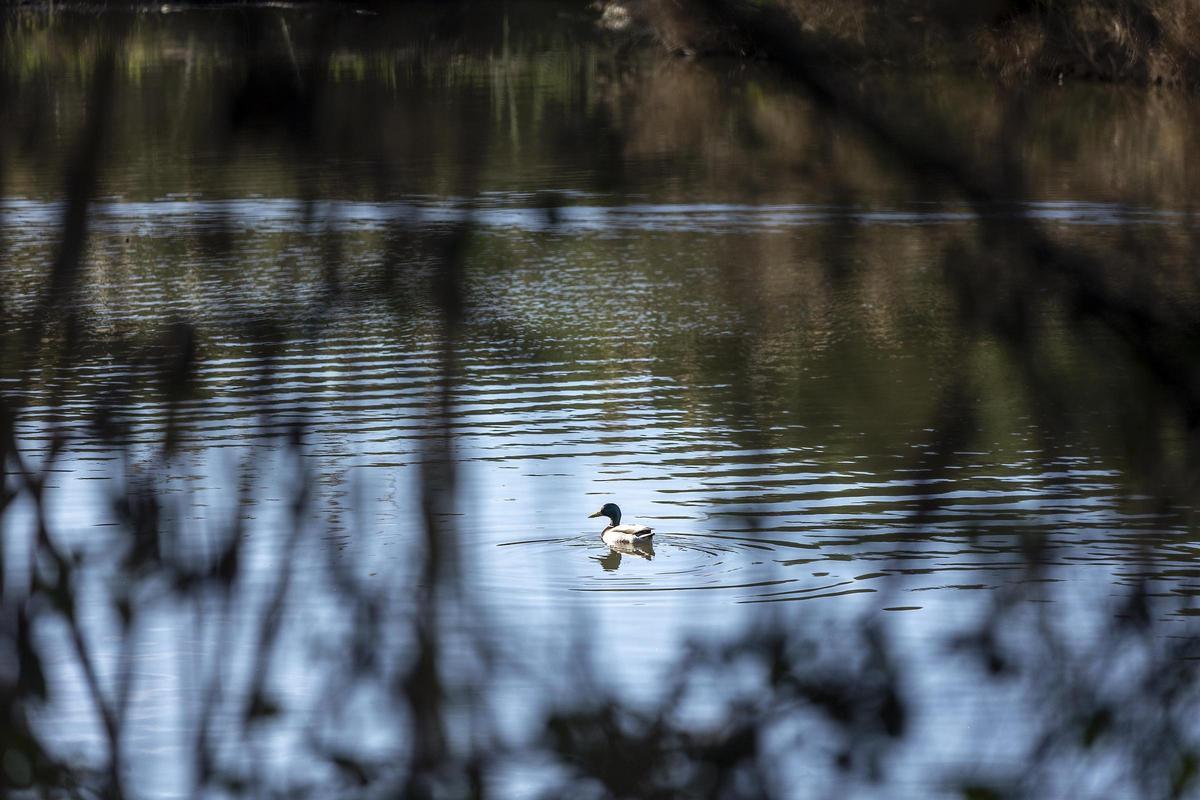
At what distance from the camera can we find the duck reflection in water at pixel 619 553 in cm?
976

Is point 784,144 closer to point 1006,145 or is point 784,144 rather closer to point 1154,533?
point 1006,145

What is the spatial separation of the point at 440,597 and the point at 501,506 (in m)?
8.91

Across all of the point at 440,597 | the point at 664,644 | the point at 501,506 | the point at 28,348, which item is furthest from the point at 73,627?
the point at 501,506

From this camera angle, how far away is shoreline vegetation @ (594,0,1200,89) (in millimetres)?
1834

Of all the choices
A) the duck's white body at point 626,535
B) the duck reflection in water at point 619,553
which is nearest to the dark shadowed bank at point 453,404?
the duck reflection in water at point 619,553

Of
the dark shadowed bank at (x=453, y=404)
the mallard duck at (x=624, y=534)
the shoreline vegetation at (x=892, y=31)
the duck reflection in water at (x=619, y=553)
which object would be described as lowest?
the duck reflection in water at (x=619, y=553)

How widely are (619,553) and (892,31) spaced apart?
8.02 metres

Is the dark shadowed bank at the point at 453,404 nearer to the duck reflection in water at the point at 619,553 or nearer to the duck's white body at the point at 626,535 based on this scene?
the duck reflection in water at the point at 619,553

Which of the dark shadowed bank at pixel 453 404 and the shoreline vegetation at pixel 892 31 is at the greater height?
the shoreline vegetation at pixel 892 31

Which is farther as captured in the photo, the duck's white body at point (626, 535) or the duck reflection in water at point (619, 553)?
the duck's white body at point (626, 535)

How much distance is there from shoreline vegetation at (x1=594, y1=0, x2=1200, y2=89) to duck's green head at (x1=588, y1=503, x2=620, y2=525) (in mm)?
8337

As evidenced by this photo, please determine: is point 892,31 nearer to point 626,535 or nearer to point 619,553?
point 619,553

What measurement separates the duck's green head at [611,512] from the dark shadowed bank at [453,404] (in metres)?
8.06

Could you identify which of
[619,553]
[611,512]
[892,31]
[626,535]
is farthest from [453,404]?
[611,512]
